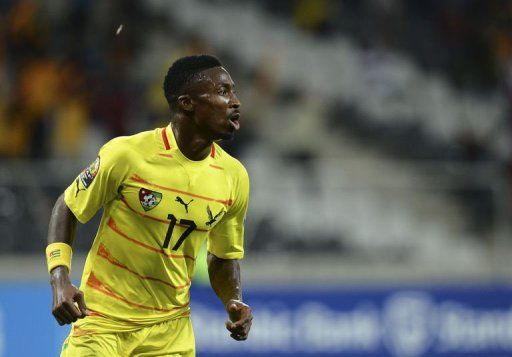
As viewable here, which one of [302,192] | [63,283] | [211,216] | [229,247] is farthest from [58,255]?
[302,192]

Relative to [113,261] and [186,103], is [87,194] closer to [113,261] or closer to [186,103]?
[113,261]

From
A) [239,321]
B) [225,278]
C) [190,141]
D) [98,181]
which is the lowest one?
[239,321]

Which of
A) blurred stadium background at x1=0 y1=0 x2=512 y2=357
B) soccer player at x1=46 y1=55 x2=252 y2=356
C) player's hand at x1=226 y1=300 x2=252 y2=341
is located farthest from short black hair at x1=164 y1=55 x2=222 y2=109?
blurred stadium background at x1=0 y1=0 x2=512 y2=357

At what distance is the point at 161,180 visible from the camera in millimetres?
5434

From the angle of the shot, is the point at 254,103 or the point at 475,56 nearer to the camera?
the point at 254,103

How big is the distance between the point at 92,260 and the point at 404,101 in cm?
904

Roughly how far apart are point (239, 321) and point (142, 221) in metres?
0.66

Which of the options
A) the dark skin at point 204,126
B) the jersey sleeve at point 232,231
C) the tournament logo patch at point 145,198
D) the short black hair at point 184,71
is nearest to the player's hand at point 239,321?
→ the dark skin at point 204,126

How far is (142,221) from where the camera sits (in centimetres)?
543

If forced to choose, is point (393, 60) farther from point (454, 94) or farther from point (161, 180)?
point (161, 180)

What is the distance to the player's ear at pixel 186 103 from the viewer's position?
5.46 meters

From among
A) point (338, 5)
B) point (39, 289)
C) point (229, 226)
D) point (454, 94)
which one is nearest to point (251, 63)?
point (338, 5)

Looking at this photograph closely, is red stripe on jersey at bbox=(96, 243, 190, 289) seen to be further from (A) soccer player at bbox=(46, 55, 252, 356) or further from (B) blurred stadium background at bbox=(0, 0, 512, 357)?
(B) blurred stadium background at bbox=(0, 0, 512, 357)

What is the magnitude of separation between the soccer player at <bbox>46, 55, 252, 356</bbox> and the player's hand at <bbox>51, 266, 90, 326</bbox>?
0.34m
